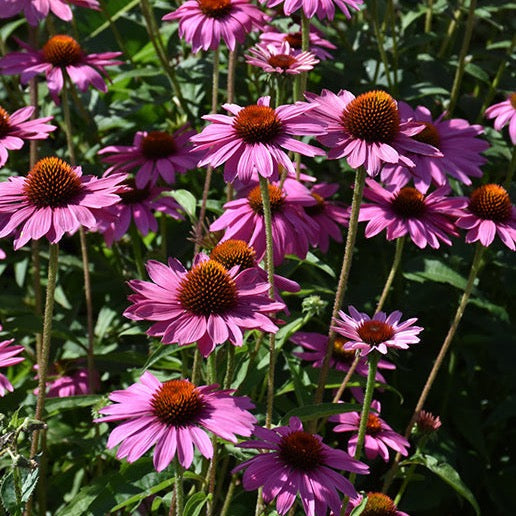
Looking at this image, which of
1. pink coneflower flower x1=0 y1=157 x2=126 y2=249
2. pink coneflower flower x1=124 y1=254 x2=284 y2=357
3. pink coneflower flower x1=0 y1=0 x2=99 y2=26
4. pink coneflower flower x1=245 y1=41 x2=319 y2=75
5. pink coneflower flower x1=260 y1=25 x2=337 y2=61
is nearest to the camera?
pink coneflower flower x1=124 y1=254 x2=284 y2=357

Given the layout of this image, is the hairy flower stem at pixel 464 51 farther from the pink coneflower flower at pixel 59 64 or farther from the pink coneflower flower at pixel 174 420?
the pink coneflower flower at pixel 174 420

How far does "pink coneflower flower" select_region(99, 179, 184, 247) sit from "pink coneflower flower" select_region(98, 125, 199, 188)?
0.09ft

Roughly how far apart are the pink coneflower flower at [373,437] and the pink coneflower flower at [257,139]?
50 centimetres

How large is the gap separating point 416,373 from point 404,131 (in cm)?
84

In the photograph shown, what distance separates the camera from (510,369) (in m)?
2.05

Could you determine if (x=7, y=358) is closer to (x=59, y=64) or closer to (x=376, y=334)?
(x=376, y=334)

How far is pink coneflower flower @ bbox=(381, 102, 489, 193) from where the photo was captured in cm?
177

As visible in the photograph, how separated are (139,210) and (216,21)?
1.43 ft

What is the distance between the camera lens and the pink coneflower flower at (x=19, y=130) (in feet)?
5.53

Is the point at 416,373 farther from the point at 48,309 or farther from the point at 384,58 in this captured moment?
the point at 48,309

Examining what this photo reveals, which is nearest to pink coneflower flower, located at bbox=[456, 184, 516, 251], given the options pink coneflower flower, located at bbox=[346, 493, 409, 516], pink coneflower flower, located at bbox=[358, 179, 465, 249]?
pink coneflower flower, located at bbox=[358, 179, 465, 249]

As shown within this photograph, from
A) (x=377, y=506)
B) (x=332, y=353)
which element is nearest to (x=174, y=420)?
(x=377, y=506)

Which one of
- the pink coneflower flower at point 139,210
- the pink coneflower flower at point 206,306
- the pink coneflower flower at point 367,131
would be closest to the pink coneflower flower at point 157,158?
the pink coneflower flower at point 139,210

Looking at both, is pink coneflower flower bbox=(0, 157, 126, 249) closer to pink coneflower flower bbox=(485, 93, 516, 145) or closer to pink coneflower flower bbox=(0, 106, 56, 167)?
pink coneflower flower bbox=(0, 106, 56, 167)
